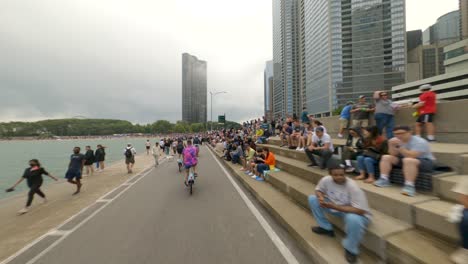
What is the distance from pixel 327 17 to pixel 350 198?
445ft

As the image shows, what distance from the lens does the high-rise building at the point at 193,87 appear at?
286 feet

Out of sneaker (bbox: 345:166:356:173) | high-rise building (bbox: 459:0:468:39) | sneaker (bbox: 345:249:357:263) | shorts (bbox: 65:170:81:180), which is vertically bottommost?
sneaker (bbox: 345:249:357:263)

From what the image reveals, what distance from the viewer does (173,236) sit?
13.8 feet

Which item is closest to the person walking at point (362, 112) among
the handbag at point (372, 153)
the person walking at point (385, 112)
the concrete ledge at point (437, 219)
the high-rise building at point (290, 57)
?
the person walking at point (385, 112)

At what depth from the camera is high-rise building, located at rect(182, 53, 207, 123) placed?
286ft

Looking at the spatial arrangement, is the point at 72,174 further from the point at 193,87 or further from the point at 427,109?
the point at 193,87

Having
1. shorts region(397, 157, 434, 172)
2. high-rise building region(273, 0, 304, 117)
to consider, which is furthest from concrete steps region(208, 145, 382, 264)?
high-rise building region(273, 0, 304, 117)

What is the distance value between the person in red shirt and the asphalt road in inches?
212

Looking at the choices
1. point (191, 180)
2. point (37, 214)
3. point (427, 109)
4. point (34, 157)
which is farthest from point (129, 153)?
point (34, 157)

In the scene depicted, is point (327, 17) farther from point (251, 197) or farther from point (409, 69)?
point (251, 197)

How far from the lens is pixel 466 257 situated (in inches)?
91.1

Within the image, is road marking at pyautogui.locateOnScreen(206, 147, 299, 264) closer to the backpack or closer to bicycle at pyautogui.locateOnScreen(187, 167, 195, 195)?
bicycle at pyautogui.locateOnScreen(187, 167, 195, 195)

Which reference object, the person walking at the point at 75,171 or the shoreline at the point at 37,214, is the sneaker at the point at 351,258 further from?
the person walking at the point at 75,171

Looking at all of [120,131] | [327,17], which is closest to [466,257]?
[327,17]
